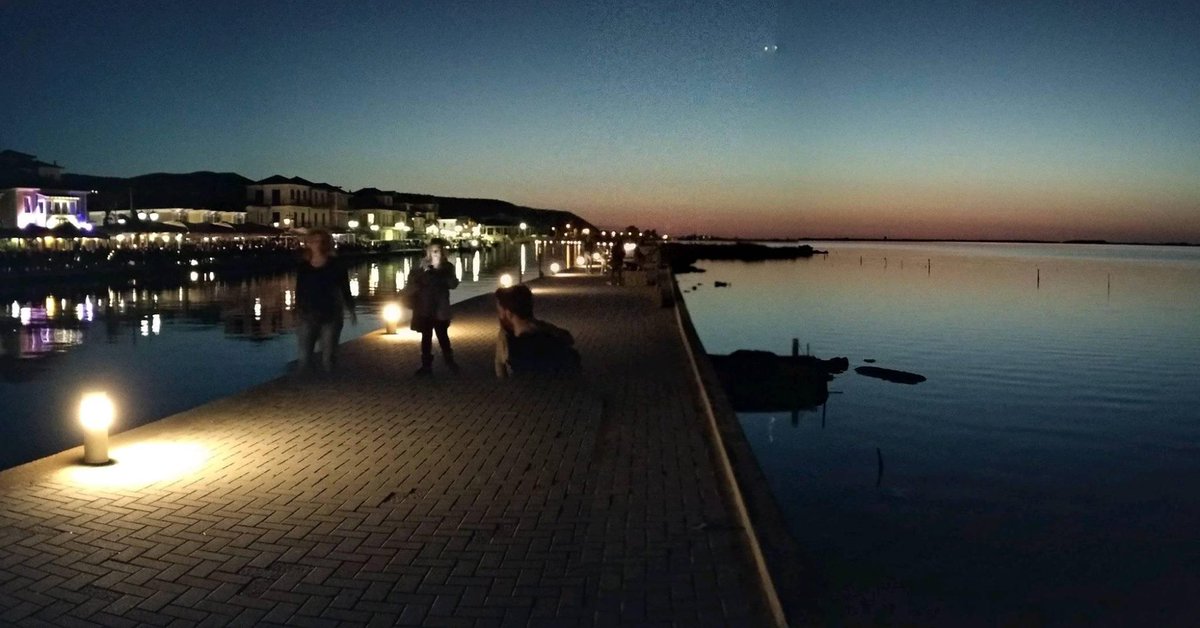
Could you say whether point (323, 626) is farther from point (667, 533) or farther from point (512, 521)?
point (667, 533)

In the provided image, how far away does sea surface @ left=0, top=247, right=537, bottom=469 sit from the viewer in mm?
11688

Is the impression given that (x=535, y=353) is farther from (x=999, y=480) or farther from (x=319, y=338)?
(x=999, y=480)

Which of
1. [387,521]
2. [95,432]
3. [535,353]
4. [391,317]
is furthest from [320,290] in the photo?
[391,317]

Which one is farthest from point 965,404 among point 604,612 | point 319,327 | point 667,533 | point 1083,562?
point 604,612

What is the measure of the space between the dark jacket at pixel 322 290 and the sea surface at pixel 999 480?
19.2 ft

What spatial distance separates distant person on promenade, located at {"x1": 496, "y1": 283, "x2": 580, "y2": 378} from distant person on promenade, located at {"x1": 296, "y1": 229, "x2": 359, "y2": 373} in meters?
2.02

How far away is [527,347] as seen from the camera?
11164 mm

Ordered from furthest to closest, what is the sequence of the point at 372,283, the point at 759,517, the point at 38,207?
the point at 38,207 → the point at 372,283 → the point at 759,517

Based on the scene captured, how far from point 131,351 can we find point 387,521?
15.1 metres

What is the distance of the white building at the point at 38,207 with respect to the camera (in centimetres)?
6062

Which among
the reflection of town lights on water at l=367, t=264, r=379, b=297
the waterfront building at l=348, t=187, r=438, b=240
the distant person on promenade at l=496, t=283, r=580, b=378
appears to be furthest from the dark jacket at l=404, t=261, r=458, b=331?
the waterfront building at l=348, t=187, r=438, b=240

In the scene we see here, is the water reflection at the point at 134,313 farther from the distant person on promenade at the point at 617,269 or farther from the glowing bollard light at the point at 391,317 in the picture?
the distant person on promenade at the point at 617,269

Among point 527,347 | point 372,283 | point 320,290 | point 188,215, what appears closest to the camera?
point 320,290

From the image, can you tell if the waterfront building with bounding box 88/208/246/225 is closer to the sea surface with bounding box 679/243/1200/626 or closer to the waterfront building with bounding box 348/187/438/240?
the waterfront building with bounding box 348/187/438/240
